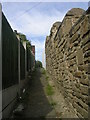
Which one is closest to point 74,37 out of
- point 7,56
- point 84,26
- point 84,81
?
point 84,26

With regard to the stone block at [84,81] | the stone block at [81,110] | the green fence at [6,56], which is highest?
the green fence at [6,56]

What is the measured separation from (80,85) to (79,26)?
130 cm

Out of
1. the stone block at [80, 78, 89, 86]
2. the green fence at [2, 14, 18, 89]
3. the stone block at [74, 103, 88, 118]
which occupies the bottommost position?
the stone block at [74, 103, 88, 118]

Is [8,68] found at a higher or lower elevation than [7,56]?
lower

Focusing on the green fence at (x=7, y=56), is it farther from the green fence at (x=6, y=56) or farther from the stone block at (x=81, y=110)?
the stone block at (x=81, y=110)

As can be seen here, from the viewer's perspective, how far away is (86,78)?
11.1 feet

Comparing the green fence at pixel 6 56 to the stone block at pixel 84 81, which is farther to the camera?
the green fence at pixel 6 56

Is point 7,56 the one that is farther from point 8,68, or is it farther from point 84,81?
point 84,81

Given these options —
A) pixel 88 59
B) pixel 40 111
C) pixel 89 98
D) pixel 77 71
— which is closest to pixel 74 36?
pixel 77 71

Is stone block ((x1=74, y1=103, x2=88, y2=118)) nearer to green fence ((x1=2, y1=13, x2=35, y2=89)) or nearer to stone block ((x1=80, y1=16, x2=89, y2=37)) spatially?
stone block ((x1=80, y1=16, x2=89, y2=37))

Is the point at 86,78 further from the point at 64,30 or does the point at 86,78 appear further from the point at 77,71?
the point at 64,30

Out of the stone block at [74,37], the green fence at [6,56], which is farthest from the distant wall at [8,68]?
the stone block at [74,37]

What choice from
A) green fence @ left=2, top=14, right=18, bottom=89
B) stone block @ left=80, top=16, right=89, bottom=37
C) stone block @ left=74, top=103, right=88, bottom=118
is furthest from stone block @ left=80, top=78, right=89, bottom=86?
green fence @ left=2, top=14, right=18, bottom=89

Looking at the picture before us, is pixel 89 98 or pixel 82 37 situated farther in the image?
pixel 82 37
